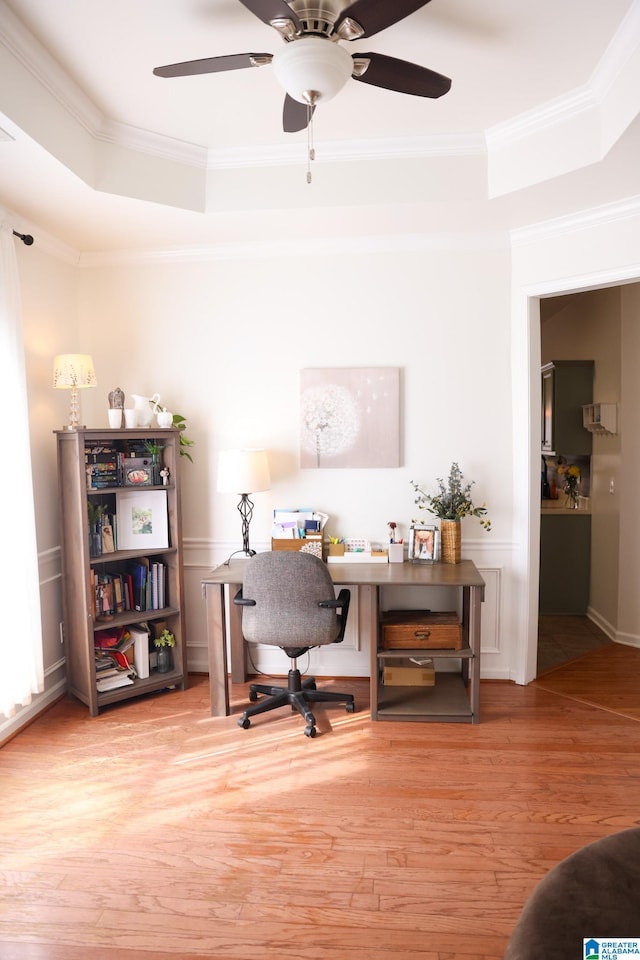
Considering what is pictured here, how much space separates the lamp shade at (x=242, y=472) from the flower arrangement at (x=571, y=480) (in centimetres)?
314

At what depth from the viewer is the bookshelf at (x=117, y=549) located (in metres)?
A: 3.54

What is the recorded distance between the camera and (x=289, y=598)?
3.16 metres

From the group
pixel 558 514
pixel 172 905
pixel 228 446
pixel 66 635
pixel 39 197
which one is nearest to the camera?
pixel 172 905

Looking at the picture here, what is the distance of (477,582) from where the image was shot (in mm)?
3289

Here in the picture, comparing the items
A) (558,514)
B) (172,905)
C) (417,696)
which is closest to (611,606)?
(558,514)

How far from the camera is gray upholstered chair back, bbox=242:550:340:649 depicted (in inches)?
123

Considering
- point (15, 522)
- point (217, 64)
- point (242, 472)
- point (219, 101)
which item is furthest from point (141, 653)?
point (217, 64)

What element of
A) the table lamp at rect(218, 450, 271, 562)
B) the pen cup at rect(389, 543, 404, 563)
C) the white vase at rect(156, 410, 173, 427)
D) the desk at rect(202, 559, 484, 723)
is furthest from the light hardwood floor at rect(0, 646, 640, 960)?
A: the white vase at rect(156, 410, 173, 427)

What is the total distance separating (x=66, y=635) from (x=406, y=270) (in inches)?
117

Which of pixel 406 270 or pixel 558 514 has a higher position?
pixel 406 270

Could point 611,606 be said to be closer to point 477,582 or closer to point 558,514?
point 558,514

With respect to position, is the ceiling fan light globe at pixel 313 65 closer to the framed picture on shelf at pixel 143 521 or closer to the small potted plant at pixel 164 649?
the framed picture on shelf at pixel 143 521

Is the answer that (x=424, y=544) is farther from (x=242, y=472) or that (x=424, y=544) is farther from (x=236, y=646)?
(x=236, y=646)

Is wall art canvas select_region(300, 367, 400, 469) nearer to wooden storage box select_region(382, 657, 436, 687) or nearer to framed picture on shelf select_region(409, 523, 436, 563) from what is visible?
framed picture on shelf select_region(409, 523, 436, 563)
